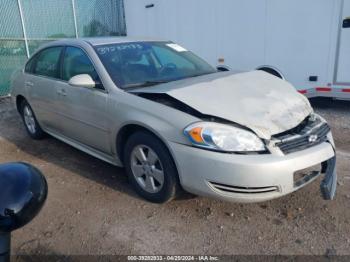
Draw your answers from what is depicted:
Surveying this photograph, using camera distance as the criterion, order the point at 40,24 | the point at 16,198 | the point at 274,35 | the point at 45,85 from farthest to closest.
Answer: the point at 40,24, the point at 274,35, the point at 45,85, the point at 16,198

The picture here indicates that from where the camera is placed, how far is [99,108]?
11.2ft

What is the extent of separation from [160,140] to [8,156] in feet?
9.72

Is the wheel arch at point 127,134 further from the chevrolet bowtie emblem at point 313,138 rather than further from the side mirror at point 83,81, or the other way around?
the chevrolet bowtie emblem at point 313,138

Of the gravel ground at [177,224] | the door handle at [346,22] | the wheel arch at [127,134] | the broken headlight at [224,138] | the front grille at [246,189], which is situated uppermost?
the door handle at [346,22]

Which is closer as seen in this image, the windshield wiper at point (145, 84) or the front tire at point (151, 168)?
the front tire at point (151, 168)

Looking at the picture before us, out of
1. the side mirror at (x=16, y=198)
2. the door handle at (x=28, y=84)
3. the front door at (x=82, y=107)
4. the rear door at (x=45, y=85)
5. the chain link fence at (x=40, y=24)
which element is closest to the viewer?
the side mirror at (x=16, y=198)

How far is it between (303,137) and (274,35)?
4.24 meters

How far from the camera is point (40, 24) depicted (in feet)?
32.7

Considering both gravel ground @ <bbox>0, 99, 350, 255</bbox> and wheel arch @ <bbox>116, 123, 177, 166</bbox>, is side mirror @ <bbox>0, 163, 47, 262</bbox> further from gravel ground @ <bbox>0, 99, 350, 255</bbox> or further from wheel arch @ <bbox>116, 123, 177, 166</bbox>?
wheel arch @ <bbox>116, 123, 177, 166</bbox>

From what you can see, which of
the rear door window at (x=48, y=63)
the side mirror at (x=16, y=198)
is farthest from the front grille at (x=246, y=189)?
the rear door window at (x=48, y=63)

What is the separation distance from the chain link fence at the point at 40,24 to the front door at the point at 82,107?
6203 mm

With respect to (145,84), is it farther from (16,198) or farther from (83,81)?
(16,198)

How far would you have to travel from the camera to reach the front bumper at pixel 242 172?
2.47 meters

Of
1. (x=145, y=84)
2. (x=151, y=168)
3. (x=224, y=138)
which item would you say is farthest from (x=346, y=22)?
(x=151, y=168)
